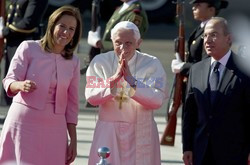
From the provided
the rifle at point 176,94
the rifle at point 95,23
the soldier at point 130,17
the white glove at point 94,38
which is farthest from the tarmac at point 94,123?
the soldier at point 130,17

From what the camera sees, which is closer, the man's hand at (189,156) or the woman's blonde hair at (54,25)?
the woman's blonde hair at (54,25)

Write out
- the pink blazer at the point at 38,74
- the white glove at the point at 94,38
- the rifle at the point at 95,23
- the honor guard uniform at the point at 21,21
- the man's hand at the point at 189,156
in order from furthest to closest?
the rifle at the point at 95,23
the white glove at the point at 94,38
the honor guard uniform at the point at 21,21
the man's hand at the point at 189,156
the pink blazer at the point at 38,74

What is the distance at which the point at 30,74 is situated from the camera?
711 cm

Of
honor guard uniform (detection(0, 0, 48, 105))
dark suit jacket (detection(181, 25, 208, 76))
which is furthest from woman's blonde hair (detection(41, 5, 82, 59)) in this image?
honor guard uniform (detection(0, 0, 48, 105))

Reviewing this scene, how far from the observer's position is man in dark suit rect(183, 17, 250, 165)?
716cm

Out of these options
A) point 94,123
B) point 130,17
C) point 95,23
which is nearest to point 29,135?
point 130,17

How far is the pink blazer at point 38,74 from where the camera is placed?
23.3 feet

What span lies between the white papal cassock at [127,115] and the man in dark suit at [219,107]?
27cm

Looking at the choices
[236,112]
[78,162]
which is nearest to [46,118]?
[236,112]

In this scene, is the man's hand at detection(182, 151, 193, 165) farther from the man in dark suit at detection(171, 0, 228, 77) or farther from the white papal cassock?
the man in dark suit at detection(171, 0, 228, 77)

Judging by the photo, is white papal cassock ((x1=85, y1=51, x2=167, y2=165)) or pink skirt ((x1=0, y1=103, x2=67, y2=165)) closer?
pink skirt ((x1=0, y1=103, x2=67, y2=165))

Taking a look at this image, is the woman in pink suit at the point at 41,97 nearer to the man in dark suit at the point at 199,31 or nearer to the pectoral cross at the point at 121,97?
the pectoral cross at the point at 121,97

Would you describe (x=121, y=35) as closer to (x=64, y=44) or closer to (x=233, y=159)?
(x=64, y=44)

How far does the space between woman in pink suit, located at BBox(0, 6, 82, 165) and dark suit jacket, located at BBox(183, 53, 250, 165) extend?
901 mm
